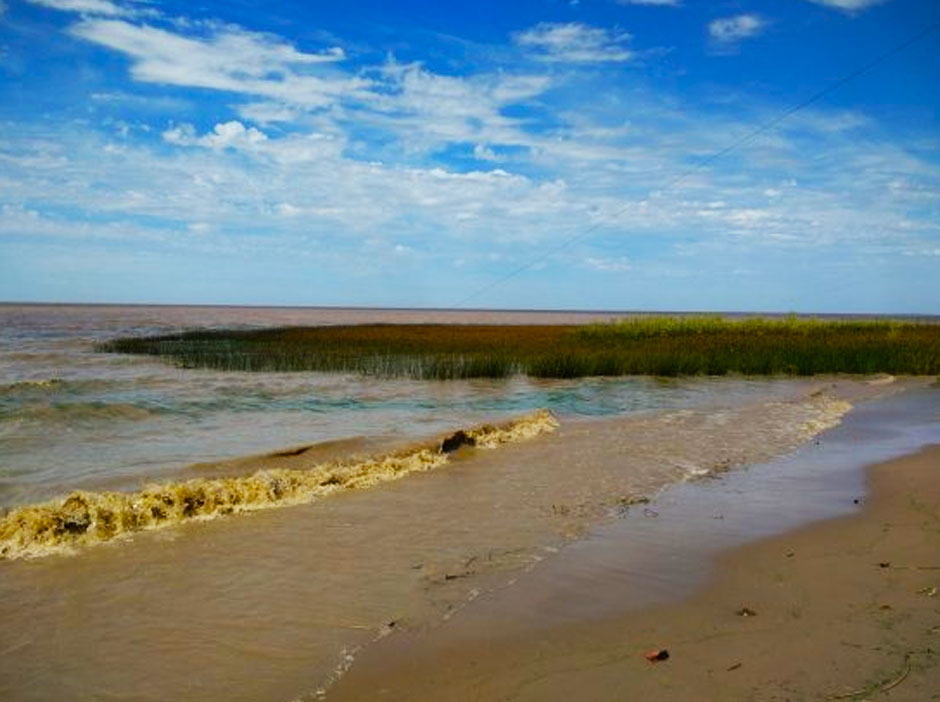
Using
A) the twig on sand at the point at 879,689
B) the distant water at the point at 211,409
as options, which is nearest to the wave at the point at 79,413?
the distant water at the point at 211,409

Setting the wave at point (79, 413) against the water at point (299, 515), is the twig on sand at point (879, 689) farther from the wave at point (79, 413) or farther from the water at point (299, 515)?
the wave at point (79, 413)

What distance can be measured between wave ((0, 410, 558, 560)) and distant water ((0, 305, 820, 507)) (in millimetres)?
1708

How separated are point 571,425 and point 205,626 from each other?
1128cm

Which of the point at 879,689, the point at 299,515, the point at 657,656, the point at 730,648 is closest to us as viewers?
the point at 879,689

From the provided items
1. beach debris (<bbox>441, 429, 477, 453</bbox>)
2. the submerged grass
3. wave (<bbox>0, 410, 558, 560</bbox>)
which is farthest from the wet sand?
the submerged grass

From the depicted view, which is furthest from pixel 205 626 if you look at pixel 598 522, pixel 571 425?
pixel 571 425

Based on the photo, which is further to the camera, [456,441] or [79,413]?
[79,413]

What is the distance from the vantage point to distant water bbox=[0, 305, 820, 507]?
482 inches

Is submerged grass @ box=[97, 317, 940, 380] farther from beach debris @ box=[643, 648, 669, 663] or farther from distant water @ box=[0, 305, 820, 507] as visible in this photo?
beach debris @ box=[643, 648, 669, 663]

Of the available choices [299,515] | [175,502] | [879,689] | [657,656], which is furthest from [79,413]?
[879,689]

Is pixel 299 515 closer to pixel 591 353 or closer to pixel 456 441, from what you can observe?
pixel 456 441

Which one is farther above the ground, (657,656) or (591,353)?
(591,353)

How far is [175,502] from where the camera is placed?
891 centimetres

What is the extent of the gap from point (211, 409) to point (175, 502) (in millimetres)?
9461
